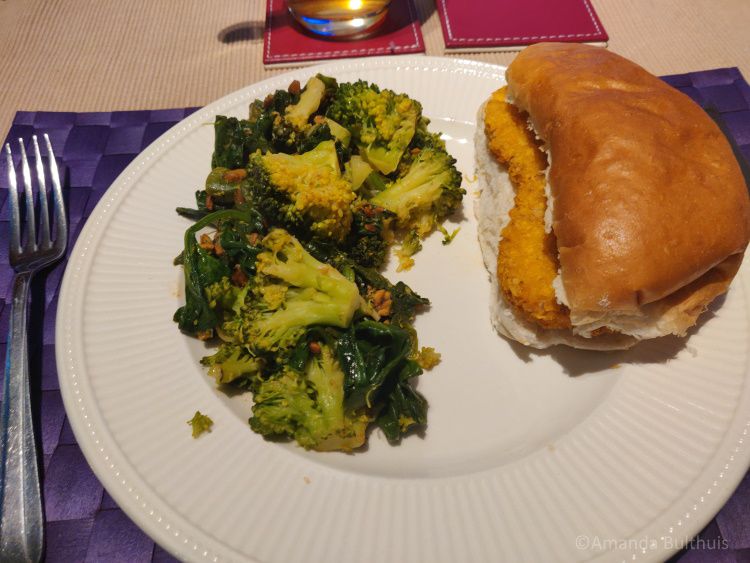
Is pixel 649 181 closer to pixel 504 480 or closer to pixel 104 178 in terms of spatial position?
pixel 504 480

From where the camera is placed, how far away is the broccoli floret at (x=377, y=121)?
8.98 feet

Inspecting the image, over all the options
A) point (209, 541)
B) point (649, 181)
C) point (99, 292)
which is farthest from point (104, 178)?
point (649, 181)

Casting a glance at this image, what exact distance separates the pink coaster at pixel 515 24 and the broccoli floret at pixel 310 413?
2.91 metres

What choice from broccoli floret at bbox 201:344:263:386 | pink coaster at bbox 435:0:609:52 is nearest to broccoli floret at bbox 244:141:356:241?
broccoli floret at bbox 201:344:263:386

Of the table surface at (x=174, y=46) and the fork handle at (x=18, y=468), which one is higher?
the table surface at (x=174, y=46)

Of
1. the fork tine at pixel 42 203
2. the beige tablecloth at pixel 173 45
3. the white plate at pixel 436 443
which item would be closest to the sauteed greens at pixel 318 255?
the white plate at pixel 436 443

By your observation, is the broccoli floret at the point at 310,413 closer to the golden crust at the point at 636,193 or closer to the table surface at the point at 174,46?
the golden crust at the point at 636,193

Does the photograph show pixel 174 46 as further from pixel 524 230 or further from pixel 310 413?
pixel 310 413

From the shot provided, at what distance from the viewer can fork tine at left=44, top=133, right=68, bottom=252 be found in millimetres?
2738

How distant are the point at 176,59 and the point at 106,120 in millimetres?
853

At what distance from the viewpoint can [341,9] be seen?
3.75 meters

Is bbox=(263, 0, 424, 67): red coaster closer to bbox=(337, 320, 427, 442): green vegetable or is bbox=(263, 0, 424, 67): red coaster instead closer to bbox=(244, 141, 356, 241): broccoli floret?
bbox=(244, 141, 356, 241): broccoli floret

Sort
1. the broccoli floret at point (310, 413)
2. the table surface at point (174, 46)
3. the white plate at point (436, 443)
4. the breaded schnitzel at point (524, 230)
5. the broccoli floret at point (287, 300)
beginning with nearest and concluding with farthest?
the white plate at point (436, 443)
the broccoli floret at point (310, 413)
the broccoli floret at point (287, 300)
the breaded schnitzel at point (524, 230)
the table surface at point (174, 46)

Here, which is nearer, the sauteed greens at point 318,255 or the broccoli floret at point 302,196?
the sauteed greens at point 318,255
